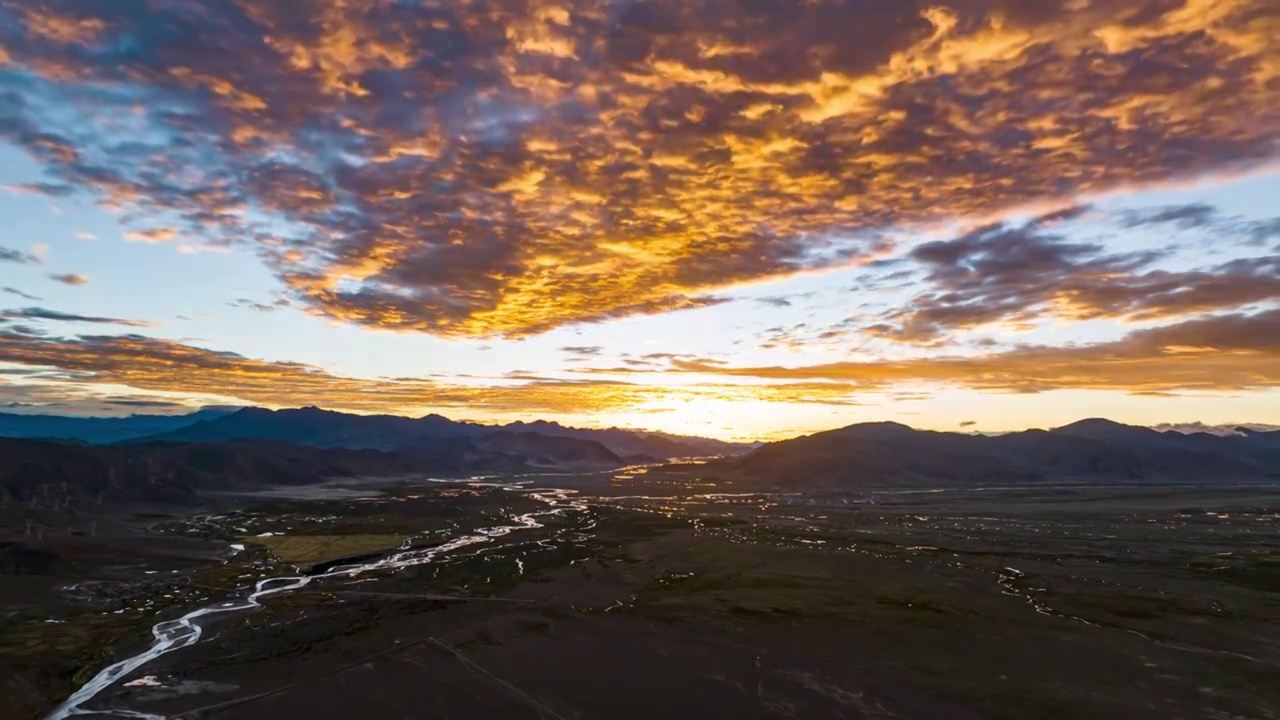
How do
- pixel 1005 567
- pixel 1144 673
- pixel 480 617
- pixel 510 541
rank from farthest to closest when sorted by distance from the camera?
pixel 510 541, pixel 1005 567, pixel 480 617, pixel 1144 673

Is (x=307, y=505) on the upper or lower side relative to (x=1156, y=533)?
lower

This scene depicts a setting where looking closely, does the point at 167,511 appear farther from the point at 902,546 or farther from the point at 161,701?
the point at 902,546

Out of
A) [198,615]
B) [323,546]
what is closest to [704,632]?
[198,615]

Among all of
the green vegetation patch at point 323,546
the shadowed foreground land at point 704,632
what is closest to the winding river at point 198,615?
the shadowed foreground land at point 704,632

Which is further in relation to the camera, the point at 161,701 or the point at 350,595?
the point at 350,595

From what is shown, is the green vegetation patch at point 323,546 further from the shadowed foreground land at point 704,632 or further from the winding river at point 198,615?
the winding river at point 198,615

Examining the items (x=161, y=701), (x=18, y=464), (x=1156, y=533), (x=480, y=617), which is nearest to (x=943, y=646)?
(x=480, y=617)

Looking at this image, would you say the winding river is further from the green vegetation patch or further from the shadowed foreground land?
the green vegetation patch

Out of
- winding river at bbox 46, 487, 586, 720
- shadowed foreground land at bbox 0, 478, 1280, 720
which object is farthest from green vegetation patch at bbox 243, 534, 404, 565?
winding river at bbox 46, 487, 586, 720
